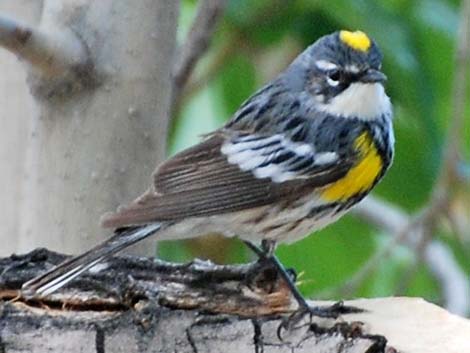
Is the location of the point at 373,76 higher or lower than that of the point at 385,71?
lower

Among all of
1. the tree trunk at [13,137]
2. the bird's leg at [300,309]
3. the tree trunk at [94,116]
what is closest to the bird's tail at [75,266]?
the tree trunk at [94,116]

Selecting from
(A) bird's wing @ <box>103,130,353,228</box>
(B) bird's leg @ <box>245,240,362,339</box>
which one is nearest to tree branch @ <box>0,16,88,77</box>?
(A) bird's wing @ <box>103,130,353,228</box>

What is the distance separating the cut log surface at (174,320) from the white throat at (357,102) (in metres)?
0.49

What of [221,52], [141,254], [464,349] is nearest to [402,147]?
[221,52]

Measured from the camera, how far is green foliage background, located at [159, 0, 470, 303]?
8.48 ft

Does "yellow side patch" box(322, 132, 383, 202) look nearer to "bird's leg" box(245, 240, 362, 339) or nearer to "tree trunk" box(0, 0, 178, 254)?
"bird's leg" box(245, 240, 362, 339)

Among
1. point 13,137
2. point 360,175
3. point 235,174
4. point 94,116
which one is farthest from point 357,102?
point 13,137

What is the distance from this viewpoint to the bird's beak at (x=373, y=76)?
7.91 feet

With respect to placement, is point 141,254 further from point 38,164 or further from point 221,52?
point 221,52

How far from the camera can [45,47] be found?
6.93 ft

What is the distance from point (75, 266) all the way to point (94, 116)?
0.34 meters

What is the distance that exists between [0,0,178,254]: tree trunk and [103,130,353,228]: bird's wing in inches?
3.4

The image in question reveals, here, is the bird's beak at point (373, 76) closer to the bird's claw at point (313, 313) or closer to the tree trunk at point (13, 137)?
the bird's claw at point (313, 313)

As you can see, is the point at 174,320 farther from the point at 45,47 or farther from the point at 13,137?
the point at 13,137
